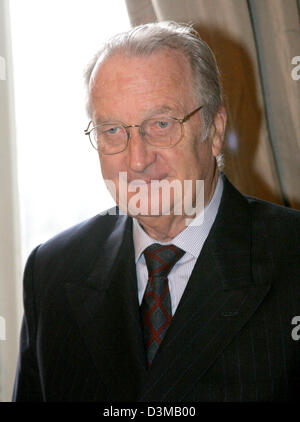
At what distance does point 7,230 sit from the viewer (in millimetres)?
1549

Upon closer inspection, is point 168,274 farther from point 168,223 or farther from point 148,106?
point 148,106

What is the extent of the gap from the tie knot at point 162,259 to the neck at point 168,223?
0.03m

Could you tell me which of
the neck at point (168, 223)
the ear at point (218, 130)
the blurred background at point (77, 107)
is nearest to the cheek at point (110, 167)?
the neck at point (168, 223)

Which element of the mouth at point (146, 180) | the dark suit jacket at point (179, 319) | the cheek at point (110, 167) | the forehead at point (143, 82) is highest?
the forehead at point (143, 82)

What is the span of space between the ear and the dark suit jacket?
0.08m

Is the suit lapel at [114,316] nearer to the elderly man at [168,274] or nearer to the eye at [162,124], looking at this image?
the elderly man at [168,274]

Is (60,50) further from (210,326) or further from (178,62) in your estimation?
(210,326)

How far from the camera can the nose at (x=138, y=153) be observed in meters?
1.06

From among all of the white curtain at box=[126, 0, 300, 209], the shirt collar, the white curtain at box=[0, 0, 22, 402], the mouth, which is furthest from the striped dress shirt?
the white curtain at box=[0, 0, 22, 402]

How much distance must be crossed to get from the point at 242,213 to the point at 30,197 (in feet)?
2.50

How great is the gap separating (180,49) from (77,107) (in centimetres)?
65

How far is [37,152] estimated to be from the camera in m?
1.68

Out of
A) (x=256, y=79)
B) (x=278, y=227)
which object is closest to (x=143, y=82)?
(x=278, y=227)
